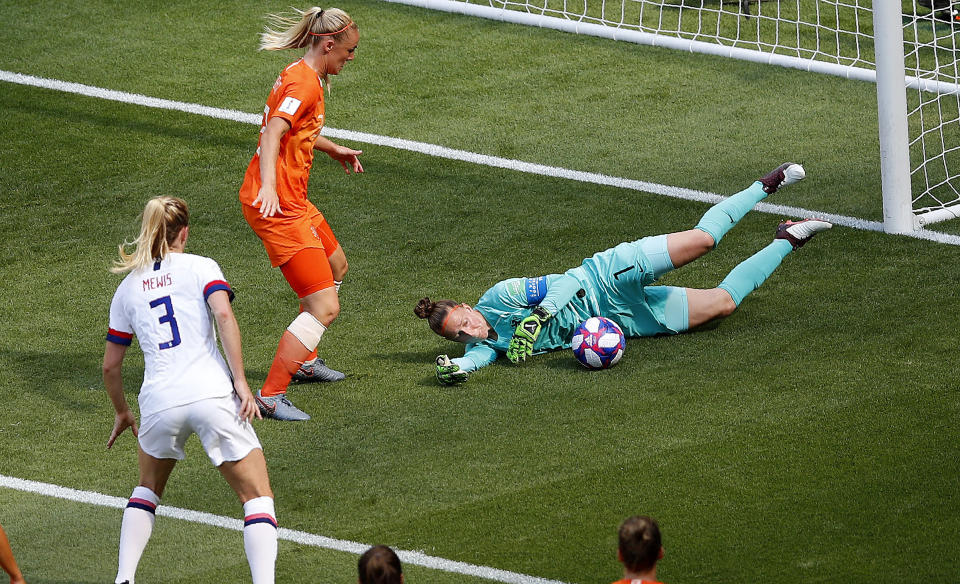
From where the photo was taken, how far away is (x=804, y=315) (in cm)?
865

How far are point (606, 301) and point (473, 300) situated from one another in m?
1.13

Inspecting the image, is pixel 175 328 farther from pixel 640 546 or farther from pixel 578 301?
pixel 578 301

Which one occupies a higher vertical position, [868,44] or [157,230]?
[868,44]

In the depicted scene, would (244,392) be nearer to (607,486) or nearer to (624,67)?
(607,486)

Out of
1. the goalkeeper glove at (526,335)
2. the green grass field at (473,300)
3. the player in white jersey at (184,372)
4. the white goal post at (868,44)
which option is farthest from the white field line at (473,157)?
the player in white jersey at (184,372)

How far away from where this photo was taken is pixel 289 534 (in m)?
6.51

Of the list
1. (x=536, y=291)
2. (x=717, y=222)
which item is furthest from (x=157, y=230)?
(x=717, y=222)

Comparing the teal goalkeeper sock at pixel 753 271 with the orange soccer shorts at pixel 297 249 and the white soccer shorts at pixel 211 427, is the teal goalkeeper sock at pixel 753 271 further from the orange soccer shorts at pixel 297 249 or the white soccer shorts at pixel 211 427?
the white soccer shorts at pixel 211 427

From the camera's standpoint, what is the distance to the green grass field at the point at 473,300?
6367mm

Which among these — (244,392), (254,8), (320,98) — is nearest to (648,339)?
(320,98)

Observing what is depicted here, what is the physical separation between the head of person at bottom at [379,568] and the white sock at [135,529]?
1649mm

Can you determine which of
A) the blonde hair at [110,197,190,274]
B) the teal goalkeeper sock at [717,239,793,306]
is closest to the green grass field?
the teal goalkeeper sock at [717,239,793,306]

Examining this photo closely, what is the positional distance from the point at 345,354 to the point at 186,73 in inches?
236

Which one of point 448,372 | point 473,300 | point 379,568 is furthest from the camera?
point 473,300
